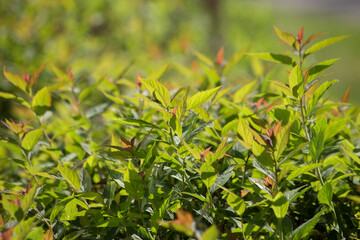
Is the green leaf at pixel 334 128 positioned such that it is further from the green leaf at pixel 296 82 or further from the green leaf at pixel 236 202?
the green leaf at pixel 236 202

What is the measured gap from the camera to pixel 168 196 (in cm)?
118

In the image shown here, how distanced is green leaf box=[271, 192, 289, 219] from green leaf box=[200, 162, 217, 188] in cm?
19

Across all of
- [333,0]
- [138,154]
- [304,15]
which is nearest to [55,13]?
[138,154]

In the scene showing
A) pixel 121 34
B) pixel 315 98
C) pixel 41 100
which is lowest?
pixel 121 34

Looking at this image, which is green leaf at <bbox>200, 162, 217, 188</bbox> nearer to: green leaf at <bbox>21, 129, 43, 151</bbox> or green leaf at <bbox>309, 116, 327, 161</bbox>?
green leaf at <bbox>309, 116, 327, 161</bbox>

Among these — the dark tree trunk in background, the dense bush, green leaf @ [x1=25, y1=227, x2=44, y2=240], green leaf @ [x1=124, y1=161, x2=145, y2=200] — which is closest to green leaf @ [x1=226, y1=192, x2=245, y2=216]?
the dense bush

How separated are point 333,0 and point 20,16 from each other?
28.6m

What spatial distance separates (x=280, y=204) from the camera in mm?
1028

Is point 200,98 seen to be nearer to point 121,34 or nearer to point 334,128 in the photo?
point 334,128

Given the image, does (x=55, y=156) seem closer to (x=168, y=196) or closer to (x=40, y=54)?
(x=168, y=196)

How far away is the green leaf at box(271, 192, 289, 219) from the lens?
102cm

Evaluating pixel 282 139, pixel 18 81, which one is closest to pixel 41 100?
pixel 18 81

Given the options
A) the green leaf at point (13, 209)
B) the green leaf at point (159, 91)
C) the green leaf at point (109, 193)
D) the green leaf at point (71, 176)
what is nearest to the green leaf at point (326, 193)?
the green leaf at point (159, 91)

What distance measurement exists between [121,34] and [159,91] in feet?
16.0
